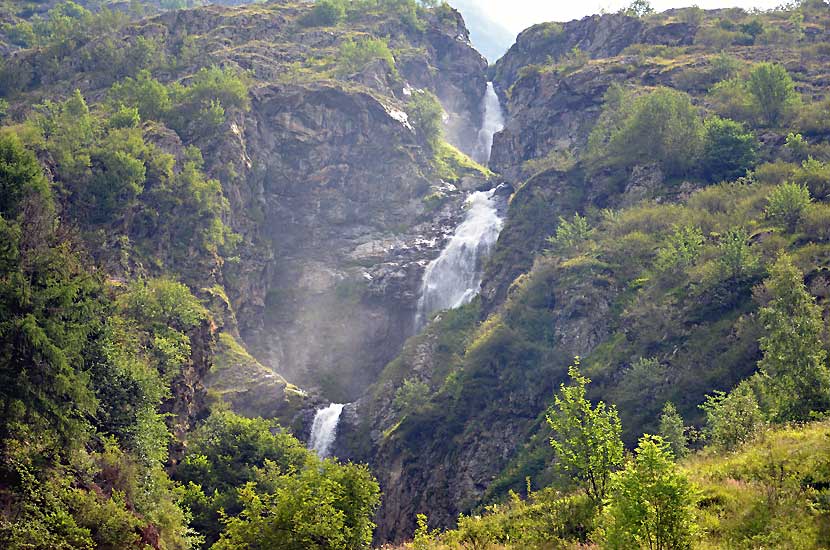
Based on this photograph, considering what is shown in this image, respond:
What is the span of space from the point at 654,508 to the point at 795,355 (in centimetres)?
2113

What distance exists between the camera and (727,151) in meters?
67.2

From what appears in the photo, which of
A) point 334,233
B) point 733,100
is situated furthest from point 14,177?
point 733,100

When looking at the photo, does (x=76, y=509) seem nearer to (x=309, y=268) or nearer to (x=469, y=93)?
(x=309, y=268)

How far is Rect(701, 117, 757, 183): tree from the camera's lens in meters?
66.4

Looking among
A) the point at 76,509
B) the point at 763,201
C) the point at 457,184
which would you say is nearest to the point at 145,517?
the point at 76,509

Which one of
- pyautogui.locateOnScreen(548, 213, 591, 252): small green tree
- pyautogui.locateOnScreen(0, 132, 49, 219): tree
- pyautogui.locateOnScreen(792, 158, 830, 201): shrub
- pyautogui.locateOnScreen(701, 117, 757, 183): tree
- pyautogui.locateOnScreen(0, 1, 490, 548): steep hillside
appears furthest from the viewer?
pyautogui.locateOnScreen(548, 213, 591, 252): small green tree

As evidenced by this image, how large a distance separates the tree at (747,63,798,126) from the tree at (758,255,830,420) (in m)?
45.6

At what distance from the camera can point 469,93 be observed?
162 m

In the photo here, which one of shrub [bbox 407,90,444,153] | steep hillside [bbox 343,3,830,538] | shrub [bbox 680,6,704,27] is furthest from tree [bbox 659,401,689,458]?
shrub [bbox 680,6,704,27]

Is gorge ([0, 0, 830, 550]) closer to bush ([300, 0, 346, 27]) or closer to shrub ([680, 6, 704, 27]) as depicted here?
shrub ([680, 6, 704, 27])

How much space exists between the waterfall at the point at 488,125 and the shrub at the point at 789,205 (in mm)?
93781

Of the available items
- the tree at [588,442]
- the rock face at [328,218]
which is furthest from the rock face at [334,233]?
the tree at [588,442]

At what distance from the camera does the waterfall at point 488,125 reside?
15062 cm

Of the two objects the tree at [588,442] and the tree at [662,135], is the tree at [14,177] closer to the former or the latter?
the tree at [588,442]
